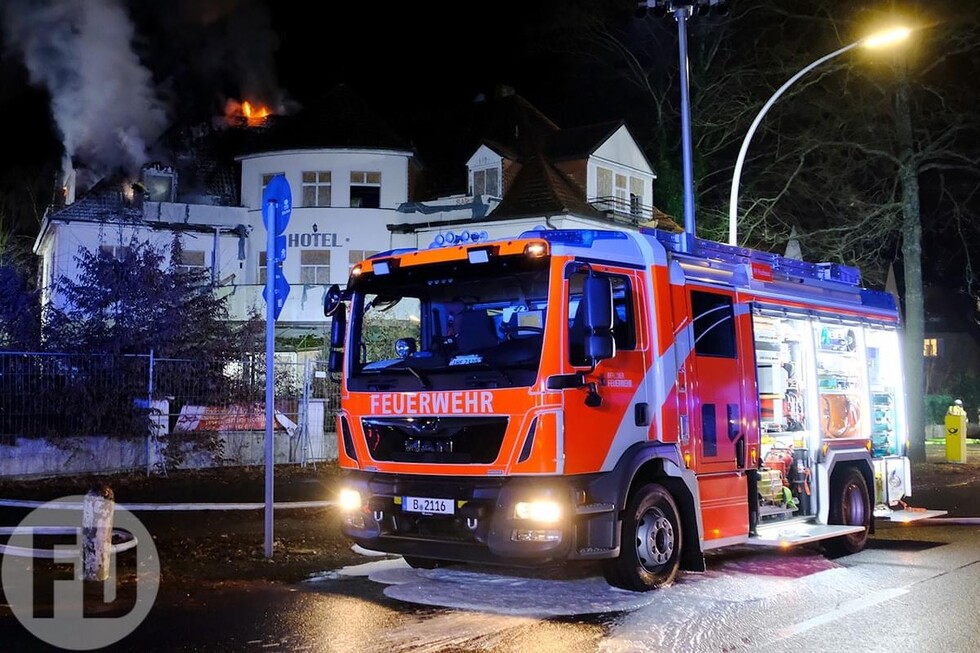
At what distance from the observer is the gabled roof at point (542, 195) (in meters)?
30.5

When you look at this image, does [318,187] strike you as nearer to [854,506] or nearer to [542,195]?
[542,195]

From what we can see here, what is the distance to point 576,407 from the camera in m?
7.48

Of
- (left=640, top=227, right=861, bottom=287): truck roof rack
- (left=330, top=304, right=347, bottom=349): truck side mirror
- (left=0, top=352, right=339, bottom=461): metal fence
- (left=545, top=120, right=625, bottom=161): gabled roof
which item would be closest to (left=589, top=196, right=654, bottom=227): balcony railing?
(left=545, top=120, right=625, bottom=161): gabled roof

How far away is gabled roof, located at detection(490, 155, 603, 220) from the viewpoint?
30.5 meters

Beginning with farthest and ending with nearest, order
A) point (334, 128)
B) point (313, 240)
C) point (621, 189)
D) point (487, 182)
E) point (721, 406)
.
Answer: point (621, 189), point (334, 128), point (313, 240), point (487, 182), point (721, 406)

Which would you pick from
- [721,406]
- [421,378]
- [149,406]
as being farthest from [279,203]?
[149,406]

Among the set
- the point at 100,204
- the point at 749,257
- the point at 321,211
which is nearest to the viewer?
the point at 749,257

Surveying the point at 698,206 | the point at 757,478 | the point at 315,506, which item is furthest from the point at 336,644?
the point at 698,206

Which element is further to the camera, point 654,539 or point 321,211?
point 321,211

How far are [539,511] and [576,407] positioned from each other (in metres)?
0.83

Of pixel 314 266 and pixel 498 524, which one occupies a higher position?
pixel 314 266

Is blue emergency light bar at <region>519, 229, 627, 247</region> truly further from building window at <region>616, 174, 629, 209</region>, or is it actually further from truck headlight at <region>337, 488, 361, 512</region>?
building window at <region>616, 174, 629, 209</region>

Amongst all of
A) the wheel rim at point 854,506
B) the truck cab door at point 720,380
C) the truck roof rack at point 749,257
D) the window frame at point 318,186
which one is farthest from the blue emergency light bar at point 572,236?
the window frame at point 318,186

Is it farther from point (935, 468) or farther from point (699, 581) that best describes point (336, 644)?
point (935, 468)
